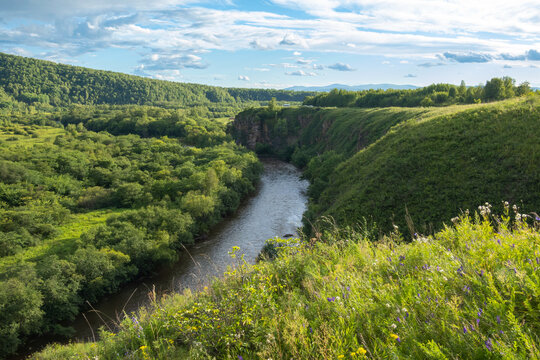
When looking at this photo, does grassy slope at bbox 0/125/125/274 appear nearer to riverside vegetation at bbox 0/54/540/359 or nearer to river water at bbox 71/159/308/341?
riverside vegetation at bbox 0/54/540/359

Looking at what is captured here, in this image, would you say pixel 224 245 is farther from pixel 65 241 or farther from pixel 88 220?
pixel 88 220

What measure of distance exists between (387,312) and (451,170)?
Result: 18542mm

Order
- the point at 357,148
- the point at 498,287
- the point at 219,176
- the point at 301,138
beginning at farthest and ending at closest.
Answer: the point at 301,138, the point at 357,148, the point at 219,176, the point at 498,287

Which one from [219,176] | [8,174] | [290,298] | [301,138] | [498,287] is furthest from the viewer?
[301,138]

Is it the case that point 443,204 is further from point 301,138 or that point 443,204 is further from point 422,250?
point 301,138

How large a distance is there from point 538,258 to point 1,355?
86.8ft

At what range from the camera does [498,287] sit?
3.17 m

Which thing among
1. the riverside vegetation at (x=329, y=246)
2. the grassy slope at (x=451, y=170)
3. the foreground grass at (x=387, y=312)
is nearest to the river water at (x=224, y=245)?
the riverside vegetation at (x=329, y=246)

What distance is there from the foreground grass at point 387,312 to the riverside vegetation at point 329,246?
27mm

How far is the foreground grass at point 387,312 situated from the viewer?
2666 millimetres

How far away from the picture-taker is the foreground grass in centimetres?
267

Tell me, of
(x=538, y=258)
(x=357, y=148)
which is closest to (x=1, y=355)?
(x=538, y=258)

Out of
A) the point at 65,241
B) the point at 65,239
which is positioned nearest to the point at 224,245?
the point at 65,241

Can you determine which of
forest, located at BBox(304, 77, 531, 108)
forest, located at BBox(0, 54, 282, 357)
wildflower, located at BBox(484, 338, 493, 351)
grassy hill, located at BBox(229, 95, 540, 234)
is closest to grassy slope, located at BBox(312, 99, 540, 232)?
grassy hill, located at BBox(229, 95, 540, 234)
